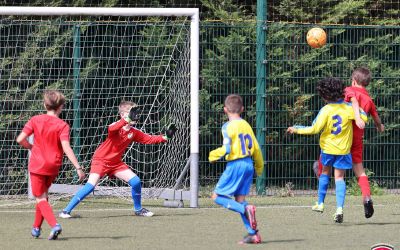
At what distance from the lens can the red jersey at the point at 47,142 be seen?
950cm

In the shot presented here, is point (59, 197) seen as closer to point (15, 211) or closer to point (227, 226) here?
point (15, 211)

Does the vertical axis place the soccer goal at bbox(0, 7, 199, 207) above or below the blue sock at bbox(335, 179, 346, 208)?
above

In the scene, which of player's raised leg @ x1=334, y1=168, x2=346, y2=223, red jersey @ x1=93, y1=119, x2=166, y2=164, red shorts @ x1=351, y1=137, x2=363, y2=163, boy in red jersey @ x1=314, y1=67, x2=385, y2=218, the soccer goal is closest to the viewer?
player's raised leg @ x1=334, y1=168, x2=346, y2=223

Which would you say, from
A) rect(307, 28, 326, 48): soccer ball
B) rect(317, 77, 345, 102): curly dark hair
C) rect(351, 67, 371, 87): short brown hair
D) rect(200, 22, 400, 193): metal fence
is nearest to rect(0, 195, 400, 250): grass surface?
rect(317, 77, 345, 102): curly dark hair

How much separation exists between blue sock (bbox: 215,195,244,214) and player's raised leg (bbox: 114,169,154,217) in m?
2.57

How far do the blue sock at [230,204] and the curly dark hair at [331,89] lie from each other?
220cm

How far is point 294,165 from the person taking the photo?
51.4 ft

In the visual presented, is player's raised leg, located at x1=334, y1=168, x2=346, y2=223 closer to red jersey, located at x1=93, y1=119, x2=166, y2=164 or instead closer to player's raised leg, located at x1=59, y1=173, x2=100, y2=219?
red jersey, located at x1=93, y1=119, x2=166, y2=164

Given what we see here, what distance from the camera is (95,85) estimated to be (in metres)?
14.2

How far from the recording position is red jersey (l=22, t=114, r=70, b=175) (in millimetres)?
9500

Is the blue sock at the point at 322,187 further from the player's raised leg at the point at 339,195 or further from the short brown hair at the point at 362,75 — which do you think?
the short brown hair at the point at 362,75

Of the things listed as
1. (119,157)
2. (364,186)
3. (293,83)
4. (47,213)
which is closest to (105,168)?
(119,157)

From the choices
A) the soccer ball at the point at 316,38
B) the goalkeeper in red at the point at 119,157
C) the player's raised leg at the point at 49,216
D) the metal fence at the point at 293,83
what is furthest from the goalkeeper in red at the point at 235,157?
Answer: the metal fence at the point at 293,83

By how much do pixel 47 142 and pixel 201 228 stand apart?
78.1 inches
